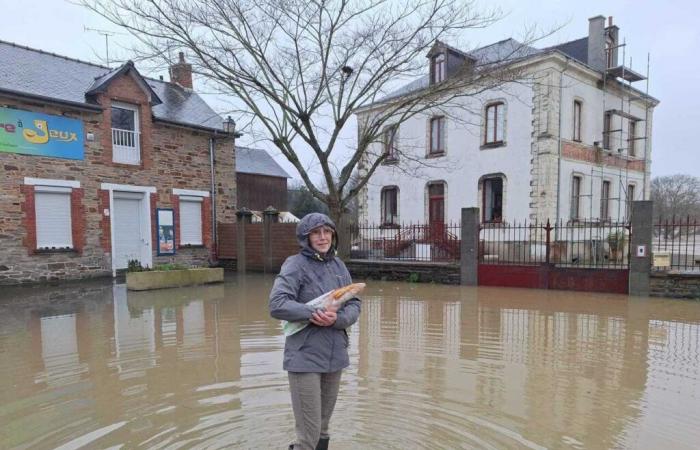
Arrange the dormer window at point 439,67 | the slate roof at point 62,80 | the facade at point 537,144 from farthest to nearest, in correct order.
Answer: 1. the dormer window at point 439,67
2. the facade at point 537,144
3. the slate roof at point 62,80

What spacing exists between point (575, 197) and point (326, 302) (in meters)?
19.1

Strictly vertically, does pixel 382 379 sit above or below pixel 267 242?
below

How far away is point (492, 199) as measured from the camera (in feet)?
64.5

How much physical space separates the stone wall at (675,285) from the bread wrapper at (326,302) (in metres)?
9.60

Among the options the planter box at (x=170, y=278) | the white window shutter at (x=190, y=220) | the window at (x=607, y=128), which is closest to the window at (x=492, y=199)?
the window at (x=607, y=128)

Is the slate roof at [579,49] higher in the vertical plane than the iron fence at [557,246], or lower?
higher

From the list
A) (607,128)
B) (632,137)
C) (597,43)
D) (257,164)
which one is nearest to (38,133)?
(257,164)

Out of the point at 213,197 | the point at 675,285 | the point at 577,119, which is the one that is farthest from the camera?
the point at 577,119

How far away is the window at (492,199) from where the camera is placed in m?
19.4

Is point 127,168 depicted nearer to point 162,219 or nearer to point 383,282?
point 162,219

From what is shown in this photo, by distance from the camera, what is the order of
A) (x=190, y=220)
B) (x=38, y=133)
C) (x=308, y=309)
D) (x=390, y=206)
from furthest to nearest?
1. (x=390, y=206)
2. (x=190, y=220)
3. (x=38, y=133)
4. (x=308, y=309)

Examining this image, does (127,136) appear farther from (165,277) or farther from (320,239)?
(320,239)

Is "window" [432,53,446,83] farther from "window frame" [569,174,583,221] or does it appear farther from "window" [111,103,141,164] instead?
"window" [111,103,141,164]

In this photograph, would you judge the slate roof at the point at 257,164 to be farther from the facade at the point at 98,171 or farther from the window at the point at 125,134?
the window at the point at 125,134
